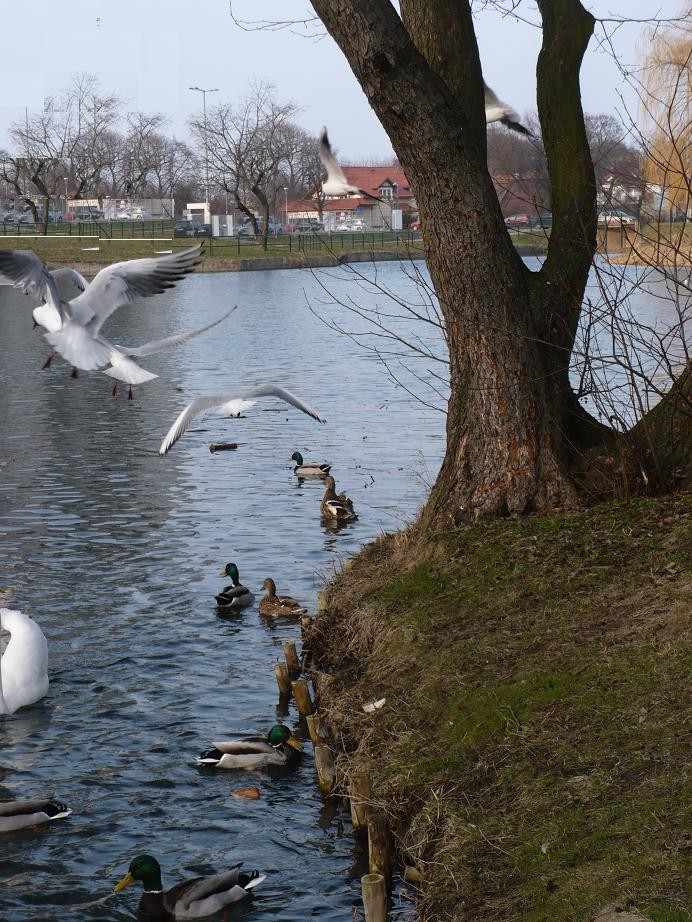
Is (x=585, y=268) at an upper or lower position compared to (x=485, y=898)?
upper

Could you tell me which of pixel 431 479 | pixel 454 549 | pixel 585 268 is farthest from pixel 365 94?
pixel 431 479

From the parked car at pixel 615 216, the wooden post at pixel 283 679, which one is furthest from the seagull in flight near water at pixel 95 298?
the parked car at pixel 615 216

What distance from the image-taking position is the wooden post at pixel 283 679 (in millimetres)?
9094

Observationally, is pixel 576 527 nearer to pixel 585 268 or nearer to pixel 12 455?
pixel 585 268

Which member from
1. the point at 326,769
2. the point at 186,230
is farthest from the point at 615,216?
the point at 186,230

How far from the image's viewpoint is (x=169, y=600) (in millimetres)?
11703

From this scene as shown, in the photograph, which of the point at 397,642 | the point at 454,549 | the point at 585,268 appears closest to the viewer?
the point at 397,642

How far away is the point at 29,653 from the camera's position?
9141 mm

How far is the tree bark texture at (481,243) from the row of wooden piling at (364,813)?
175cm

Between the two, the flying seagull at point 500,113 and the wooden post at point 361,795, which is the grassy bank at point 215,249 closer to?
the flying seagull at point 500,113

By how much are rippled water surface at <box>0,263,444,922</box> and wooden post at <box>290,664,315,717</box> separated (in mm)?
325

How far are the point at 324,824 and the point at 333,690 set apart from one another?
1284mm

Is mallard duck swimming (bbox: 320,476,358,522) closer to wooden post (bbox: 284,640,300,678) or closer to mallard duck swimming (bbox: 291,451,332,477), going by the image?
mallard duck swimming (bbox: 291,451,332,477)

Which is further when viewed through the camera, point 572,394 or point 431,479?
point 431,479
